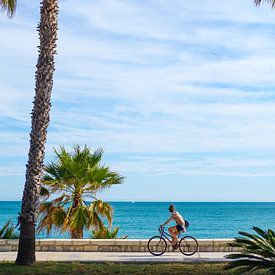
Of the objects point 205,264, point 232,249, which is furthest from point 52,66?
point 232,249

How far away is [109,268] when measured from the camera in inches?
653

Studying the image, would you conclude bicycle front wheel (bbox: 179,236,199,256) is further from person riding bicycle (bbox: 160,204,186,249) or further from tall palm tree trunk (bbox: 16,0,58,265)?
tall palm tree trunk (bbox: 16,0,58,265)

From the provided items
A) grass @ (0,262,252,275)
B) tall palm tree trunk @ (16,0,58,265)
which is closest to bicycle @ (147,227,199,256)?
grass @ (0,262,252,275)

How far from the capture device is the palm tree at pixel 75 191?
23.1 m

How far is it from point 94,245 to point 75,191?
3428mm

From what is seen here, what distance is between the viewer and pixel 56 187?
23.8 m

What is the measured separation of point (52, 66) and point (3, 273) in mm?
5375

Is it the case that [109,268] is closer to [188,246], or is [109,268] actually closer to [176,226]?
[176,226]

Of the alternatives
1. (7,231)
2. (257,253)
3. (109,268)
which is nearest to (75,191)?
(7,231)

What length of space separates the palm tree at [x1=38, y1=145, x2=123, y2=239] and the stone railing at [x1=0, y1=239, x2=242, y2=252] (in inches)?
81.0

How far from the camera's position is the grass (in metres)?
15.9

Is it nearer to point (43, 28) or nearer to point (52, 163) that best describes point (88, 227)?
point (52, 163)

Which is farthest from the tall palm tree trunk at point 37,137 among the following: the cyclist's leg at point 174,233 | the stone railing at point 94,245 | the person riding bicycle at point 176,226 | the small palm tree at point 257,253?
the small palm tree at point 257,253

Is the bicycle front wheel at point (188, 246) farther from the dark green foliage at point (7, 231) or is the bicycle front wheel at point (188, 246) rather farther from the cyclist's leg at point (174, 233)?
the dark green foliage at point (7, 231)
